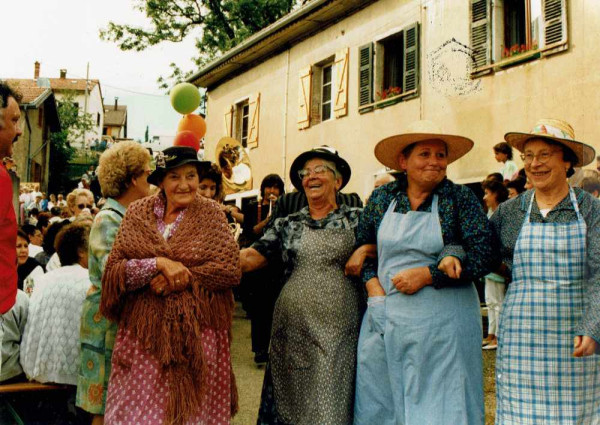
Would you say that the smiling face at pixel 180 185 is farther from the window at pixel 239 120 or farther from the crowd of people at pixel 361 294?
the window at pixel 239 120

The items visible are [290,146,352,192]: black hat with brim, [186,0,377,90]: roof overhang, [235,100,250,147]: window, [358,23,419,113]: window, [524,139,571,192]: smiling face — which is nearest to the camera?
[524,139,571,192]: smiling face

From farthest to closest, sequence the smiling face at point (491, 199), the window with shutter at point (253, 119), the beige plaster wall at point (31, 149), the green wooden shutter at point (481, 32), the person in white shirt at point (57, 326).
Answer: the beige plaster wall at point (31, 149)
the window with shutter at point (253, 119)
the green wooden shutter at point (481, 32)
the smiling face at point (491, 199)
the person in white shirt at point (57, 326)

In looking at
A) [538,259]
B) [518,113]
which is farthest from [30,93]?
[538,259]

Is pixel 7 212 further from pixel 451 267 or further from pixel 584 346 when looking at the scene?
pixel 584 346

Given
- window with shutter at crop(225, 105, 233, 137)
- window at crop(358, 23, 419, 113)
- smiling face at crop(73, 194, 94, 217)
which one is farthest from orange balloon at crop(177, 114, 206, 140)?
window with shutter at crop(225, 105, 233, 137)

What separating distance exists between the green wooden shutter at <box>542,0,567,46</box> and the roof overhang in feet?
14.9

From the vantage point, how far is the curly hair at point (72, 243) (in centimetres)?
437

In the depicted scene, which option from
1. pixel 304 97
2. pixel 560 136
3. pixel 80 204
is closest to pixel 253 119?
pixel 304 97

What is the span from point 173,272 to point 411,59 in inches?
359

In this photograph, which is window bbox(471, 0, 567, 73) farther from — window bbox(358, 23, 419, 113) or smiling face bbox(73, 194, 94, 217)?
smiling face bbox(73, 194, 94, 217)

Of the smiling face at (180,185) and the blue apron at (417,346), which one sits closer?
the blue apron at (417,346)

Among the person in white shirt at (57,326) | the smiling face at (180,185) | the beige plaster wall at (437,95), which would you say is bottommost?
the person in white shirt at (57,326)

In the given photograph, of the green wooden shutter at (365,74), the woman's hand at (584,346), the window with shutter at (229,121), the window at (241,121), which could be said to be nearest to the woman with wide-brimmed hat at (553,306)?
the woman's hand at (584,346)

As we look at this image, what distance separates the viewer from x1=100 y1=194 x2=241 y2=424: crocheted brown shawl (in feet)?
10.8
